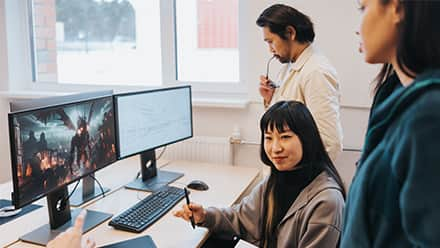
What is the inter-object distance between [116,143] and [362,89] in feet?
4.46

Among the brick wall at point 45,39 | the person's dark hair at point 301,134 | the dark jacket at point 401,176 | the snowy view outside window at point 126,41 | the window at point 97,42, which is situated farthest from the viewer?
the brick wall at point 45,39

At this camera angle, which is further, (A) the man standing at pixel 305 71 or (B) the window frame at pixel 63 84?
(B) the window frame at pixel 63 84

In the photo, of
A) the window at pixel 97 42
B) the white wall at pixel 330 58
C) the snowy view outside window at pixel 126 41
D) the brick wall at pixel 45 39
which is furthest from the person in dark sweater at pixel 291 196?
the brick wall at pixel 45 39

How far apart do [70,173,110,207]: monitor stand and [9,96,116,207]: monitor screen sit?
19 cm

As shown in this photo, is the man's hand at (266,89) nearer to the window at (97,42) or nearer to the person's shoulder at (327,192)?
the person's shoulder at (327,192)

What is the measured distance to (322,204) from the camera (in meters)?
1.42

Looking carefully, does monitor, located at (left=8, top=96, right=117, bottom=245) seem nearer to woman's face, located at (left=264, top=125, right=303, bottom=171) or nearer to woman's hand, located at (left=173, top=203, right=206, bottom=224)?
woman's hand, located at (left=173, top=203, right=206, bottom=224)

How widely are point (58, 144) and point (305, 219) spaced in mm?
899

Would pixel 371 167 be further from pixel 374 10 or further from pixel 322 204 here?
pixel 322 204

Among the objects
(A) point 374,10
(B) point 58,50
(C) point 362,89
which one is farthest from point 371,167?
(B) point 58,50

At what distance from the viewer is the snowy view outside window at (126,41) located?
2.87m

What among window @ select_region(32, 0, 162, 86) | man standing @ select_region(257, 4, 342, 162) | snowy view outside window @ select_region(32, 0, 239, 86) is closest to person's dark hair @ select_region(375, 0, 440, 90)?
man standing @ select_region(257, 4, 342, 162)

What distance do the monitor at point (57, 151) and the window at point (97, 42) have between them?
1.25 meters

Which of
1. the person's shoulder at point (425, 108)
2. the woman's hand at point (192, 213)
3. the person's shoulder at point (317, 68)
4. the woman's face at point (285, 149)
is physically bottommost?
the woman's hand at point (192, 213)
